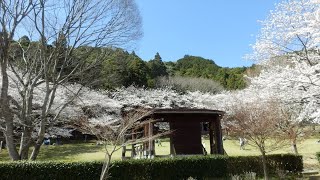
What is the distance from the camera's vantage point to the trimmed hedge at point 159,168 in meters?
9.72

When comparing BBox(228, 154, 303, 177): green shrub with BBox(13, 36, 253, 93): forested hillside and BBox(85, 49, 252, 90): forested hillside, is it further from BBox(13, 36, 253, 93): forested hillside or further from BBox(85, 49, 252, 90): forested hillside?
BBox(13, 36, 253, 93): forested hillside

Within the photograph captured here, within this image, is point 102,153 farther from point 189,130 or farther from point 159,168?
point 159,168

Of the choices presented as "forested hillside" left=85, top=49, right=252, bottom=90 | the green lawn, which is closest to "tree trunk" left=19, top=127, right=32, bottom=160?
the green lawn

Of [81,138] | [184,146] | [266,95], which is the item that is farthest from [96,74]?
[81,138]

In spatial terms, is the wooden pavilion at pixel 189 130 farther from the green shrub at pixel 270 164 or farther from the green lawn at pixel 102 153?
the green lawn at pixel 102 153

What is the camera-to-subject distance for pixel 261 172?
46.5ft

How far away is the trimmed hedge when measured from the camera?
9719 millimetres

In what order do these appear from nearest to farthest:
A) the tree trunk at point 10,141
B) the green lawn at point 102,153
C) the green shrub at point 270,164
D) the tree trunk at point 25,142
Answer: the tree trunk at point 10,141 → the tree trunk at point 25,142 → the green shrub at point 270,164 → the green lawn at point 102,153

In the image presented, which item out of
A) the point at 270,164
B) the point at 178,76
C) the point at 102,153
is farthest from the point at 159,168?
the point at 178,76

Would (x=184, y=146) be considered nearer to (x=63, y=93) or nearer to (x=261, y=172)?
(x=261, y=172)

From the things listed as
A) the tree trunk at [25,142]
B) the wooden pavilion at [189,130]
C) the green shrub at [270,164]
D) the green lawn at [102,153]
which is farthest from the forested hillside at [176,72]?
the green shrub at [270,164]

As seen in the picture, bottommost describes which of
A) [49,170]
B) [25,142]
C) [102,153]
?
[49,170]

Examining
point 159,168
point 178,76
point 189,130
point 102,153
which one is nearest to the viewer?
point 159,168

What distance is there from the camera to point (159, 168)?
11.4 m
